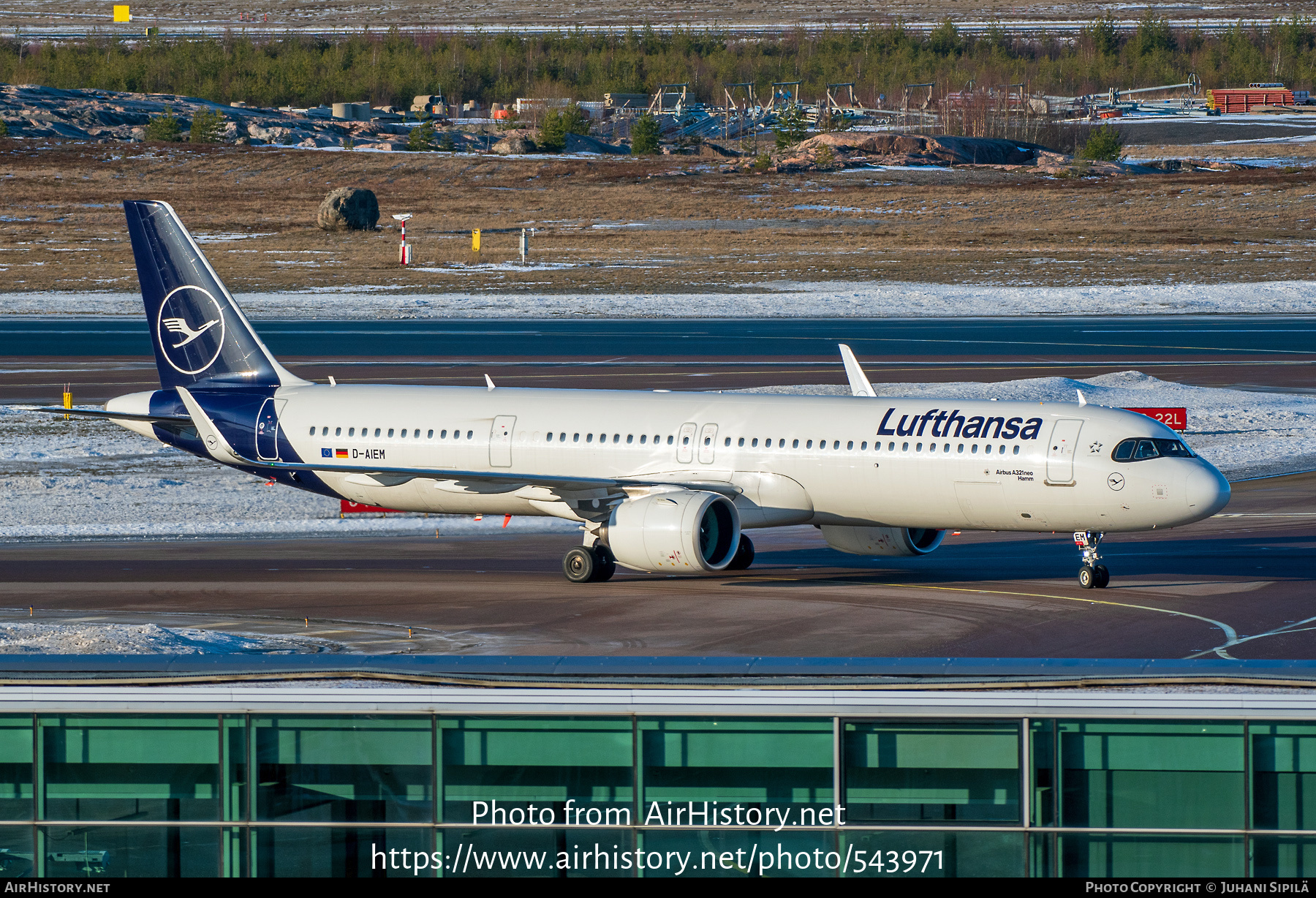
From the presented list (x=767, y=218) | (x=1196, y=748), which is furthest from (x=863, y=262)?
(x=1196, y=748)

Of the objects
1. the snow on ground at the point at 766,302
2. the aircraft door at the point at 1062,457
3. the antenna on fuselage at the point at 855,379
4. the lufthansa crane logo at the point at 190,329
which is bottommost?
the aircraft door at the point at 1062,457

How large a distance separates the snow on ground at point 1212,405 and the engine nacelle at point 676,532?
67.2 feet

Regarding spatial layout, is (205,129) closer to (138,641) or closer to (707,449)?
(707,449)

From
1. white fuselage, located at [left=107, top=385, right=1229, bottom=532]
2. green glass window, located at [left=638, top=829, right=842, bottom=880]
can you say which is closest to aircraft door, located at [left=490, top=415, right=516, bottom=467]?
white fuselage, located at [left=107, top=385, right=1229, bottom=532]

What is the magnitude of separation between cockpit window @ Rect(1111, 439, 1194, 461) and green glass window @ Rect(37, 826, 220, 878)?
23.4 m

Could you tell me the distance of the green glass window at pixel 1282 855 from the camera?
36.2ft

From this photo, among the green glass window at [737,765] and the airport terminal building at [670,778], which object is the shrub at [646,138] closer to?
the airport terminal building at [670,778]

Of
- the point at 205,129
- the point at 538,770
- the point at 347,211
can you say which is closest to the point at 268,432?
the point at 538,770

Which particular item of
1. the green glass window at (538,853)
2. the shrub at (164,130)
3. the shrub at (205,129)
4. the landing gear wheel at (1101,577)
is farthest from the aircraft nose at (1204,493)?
the shrub at (164,130)

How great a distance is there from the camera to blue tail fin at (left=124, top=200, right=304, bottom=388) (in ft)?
131

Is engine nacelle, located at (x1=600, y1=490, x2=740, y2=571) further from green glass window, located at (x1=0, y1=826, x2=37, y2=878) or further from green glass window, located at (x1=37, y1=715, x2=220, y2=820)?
green glass window, located at (x1=0, y1=826, x2=37, y2=878)

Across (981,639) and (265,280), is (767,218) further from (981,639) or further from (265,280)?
(981,639)
